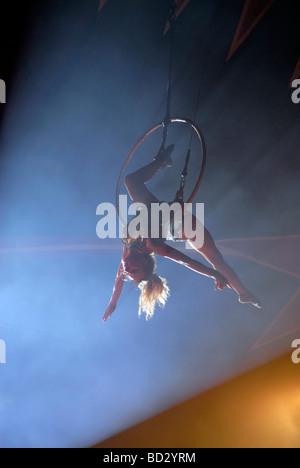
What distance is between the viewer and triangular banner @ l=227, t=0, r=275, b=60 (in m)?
2.26


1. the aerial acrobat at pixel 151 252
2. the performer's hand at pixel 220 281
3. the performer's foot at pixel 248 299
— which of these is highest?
the aerial acrobat at pixel 151 252

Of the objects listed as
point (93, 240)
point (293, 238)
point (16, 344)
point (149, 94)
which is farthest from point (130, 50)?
point (16, 344)

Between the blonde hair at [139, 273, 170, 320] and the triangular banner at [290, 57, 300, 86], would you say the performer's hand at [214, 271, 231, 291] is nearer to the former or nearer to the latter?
the blonde hair at [139, 273, 170, 320]

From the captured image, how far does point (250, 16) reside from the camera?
2.31 meters

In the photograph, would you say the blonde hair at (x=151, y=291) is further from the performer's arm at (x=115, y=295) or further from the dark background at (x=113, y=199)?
the dark background at (x=113, y=199)

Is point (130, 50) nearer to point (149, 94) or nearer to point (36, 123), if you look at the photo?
point (149, 94)

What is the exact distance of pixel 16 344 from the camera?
381 centimetres

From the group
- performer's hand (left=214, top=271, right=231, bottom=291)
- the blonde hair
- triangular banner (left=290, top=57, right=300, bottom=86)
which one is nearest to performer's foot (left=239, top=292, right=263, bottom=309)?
performer's hand (left=214, top=271, right=231, bottom=291)

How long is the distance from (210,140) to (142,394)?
308 cm

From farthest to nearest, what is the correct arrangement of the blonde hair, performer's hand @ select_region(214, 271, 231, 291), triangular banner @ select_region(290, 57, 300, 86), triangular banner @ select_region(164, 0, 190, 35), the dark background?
triangular banner @ select_region(290, 57, 300, 86), the dark background, triangular banner @ select_region(164, 0, 190, 35), the blonde hair, performer's hand @ select_region(214, 271, 231, 291)

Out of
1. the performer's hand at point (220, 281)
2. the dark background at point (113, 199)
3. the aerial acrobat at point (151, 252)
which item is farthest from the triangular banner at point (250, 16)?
the performer's hand at point (220, 281)

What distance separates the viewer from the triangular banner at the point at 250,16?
89.1 inches

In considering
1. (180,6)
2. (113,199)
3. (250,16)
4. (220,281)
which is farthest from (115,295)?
(250,16)

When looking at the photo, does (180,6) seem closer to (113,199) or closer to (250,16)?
(250,16)
